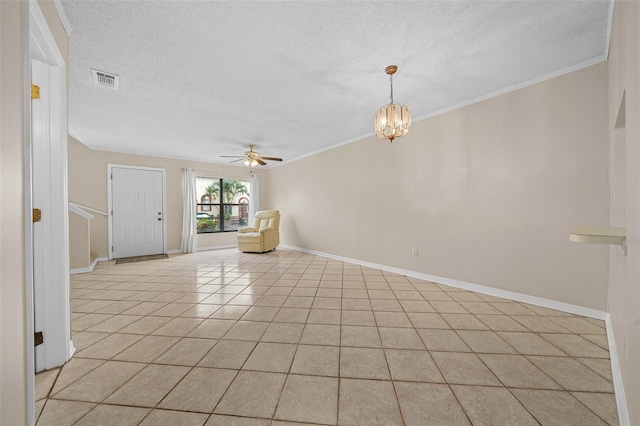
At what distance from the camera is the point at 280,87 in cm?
257

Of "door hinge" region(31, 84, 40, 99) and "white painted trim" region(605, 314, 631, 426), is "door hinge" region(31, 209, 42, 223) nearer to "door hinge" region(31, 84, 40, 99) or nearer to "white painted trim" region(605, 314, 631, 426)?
"door hinge" region(31, 84, 40, 99)

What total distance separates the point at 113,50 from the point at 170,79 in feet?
1.57

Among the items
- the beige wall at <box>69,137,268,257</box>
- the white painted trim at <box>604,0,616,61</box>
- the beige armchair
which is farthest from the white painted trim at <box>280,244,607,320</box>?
the beige wall at <box>69,137,268,257</box>

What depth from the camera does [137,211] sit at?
538cm

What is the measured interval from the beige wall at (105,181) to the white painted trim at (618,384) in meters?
7.02

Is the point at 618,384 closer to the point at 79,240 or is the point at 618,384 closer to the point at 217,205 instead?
the point at 79,240

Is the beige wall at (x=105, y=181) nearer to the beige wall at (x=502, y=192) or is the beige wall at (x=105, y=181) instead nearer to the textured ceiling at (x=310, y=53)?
the textured ceiling at (x=310, y=53)

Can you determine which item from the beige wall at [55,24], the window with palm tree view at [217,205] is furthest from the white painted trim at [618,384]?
the window with palm tree view at [217,205]

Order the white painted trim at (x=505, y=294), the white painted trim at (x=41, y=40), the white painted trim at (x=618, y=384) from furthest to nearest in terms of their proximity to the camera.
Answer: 1. the white painted trim at (x=505, y=294)
2. the white painted trim at (x=41, y=40)
3. the white painted trim at (x=618, y=384)

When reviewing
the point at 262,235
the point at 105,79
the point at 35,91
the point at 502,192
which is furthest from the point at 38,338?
the point at 502,192

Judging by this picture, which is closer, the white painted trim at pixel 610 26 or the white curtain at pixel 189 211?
the white painted trim at pixel 610 26

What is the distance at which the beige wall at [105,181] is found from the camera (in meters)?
4.69

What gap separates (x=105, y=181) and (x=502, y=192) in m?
Answer: 7.50

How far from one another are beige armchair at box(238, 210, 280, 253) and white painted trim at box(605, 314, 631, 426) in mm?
5331
